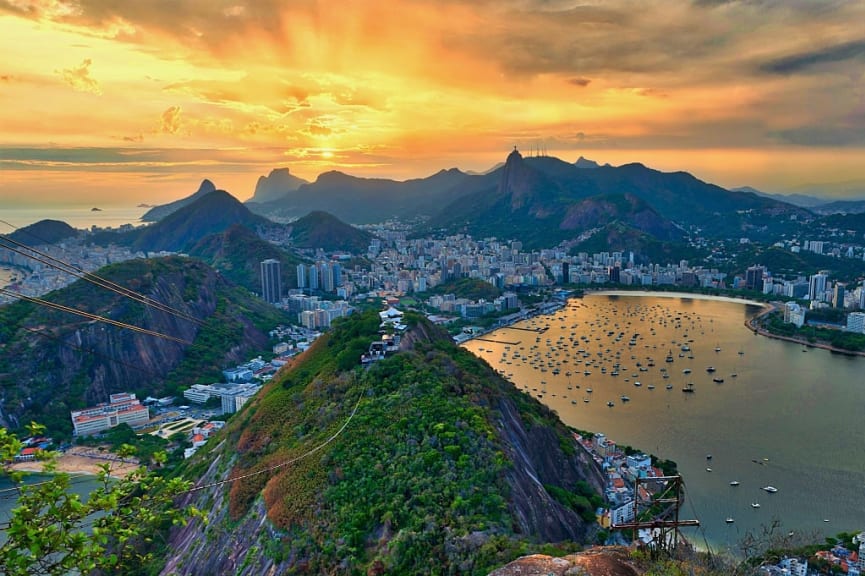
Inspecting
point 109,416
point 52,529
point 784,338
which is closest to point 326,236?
point 109,416

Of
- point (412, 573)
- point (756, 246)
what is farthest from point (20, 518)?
point (756, 246)

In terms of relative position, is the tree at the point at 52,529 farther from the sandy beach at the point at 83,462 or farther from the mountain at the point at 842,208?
the mountain at the point at 842,208

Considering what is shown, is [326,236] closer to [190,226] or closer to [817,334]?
[190,226]

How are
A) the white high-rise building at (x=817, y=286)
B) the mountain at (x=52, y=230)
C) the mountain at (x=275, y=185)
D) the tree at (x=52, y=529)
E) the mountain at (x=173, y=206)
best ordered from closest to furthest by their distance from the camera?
the tree at (x=52, y=529), the white high-rise building at (x=817, y=286), the mountain at (x=52, y=230), the mountain at (x=173, y=206), the mountain at (x=275, y=185)

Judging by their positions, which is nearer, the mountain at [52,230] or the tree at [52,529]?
the tree at [52,529]

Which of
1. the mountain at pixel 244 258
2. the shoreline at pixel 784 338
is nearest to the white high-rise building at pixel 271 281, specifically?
the mountain at pixel 244 258

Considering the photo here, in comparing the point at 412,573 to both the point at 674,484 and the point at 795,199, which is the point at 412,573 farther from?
the point at 795,199

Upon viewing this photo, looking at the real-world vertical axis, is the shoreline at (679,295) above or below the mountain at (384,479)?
below
